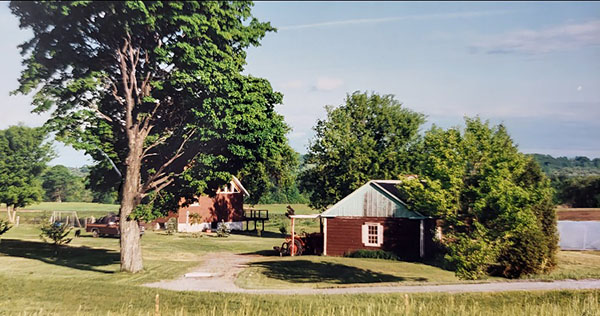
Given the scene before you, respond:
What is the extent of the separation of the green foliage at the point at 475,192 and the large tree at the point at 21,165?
54.0 metres

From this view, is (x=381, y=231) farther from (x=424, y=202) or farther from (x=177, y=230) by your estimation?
(x=177, y=230)

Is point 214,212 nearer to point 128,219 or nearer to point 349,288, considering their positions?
point 128,219

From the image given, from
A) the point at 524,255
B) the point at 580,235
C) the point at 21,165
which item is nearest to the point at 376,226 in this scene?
the point at 524,255

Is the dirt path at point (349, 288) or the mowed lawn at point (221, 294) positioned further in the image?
the dirt path at point (349, 288)

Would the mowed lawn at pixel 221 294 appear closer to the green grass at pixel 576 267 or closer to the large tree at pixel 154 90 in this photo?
the green grass at pixel 576 267

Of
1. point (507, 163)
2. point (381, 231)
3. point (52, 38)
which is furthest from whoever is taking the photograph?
point (381, 231)

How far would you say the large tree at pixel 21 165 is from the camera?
66.9 metres

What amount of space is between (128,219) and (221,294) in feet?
31.8

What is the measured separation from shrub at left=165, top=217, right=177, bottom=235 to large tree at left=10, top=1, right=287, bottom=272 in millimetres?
25270

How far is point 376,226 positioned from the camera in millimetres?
39656

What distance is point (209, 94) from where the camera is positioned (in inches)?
1161

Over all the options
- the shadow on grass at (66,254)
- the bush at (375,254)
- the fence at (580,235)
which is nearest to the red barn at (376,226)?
the bush at (375,254)

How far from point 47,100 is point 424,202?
2145cm

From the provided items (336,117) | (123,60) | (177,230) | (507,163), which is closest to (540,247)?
(507,163)
